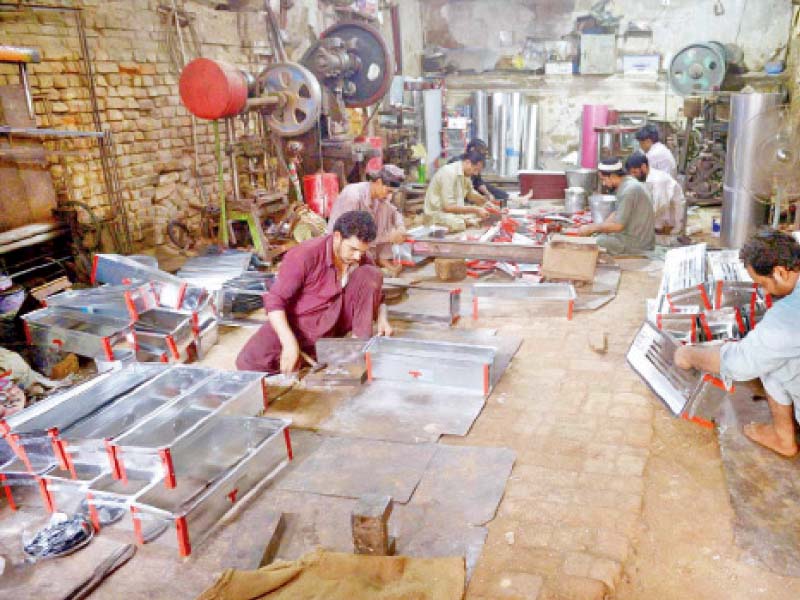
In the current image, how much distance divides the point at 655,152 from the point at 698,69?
465 centimetres

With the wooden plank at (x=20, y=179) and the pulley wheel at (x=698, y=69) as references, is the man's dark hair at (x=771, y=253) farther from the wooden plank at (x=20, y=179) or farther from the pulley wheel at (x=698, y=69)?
the pulley wheel at (x=698, y=69)

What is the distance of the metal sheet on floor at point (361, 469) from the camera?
3561mm

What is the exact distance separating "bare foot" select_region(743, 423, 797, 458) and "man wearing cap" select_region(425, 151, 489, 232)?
17.1ft

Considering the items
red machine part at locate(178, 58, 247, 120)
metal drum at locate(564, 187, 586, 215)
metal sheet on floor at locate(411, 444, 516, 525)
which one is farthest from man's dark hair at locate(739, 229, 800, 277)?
metal drum at locate(564, 187, 586, 215)

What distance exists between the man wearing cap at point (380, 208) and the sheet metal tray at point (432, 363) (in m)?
2.20

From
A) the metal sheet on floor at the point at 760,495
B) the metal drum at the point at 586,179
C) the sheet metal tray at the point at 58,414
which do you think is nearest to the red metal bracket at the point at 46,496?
the sheet metal tray at the point at 58,414

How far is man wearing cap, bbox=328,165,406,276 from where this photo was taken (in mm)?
6910

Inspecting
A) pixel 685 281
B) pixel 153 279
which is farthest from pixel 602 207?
pixel 153 279

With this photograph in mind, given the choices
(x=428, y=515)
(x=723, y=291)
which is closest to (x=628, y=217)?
(x=723, y=291)

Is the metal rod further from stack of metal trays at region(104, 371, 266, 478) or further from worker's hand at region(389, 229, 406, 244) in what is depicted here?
stack of metal trays at region(104, 371, 266, 478)

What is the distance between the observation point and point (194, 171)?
8.83 metres

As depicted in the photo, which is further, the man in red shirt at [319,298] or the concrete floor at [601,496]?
the man in red shirt at [319,298]

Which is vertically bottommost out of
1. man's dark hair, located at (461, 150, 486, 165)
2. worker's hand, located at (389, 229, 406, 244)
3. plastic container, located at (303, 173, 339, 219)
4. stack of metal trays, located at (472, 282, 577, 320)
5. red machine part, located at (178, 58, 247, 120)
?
stack of metal trays, located at (472, 282, 577, 320)

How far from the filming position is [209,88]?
6.97 metres
